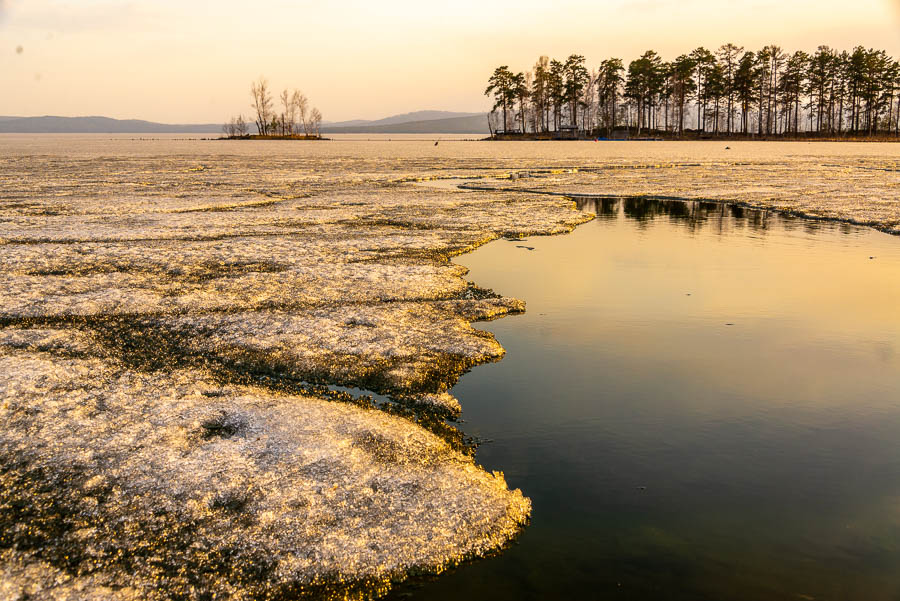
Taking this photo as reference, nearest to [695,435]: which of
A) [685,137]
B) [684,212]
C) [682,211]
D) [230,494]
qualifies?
[230,494]

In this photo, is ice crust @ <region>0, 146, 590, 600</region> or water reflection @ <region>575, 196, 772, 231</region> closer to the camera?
ice crust @ <region>0, 146, 590, 600</region>

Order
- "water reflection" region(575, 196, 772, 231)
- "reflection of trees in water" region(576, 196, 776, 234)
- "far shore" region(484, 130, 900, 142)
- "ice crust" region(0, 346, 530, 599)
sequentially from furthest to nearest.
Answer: "far shore" region(484, 130, 900, 142), "water reflection" region(575, 196, 772, 231), "reflection of trees in water" region(576, 196, 776, 234), "ice crust" region(0, 346, 530, 599)

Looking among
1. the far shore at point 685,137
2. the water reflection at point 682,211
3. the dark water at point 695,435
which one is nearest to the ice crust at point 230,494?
the dark water at point 695,435

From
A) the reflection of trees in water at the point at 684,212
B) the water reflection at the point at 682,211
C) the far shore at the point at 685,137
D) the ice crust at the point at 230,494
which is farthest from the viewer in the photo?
the far shore at the point at 685,137

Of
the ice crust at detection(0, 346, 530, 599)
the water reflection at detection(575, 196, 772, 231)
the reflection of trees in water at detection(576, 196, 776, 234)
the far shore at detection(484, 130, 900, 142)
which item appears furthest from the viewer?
the far shore at detection(484, 130, 900, 142)

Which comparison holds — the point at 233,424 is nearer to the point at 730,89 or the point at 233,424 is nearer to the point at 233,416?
the point at 233,416

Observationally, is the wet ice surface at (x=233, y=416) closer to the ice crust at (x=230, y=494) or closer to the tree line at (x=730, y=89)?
the ice crust at (x=230, y=494)

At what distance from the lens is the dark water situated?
2352mm

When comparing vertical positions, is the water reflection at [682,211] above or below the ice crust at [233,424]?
above

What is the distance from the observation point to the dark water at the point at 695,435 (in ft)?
7.72

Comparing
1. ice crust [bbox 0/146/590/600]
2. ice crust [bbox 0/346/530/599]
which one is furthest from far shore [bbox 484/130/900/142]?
ice crust [bbox 0/346/530/599]

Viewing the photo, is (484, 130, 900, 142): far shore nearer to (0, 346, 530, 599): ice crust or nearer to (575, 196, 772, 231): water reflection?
(575, 196, 772, 231): water reflection

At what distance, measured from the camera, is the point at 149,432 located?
3.26 m

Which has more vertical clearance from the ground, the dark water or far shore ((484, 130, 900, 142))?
far shore ((484, 130, 900, 142))
